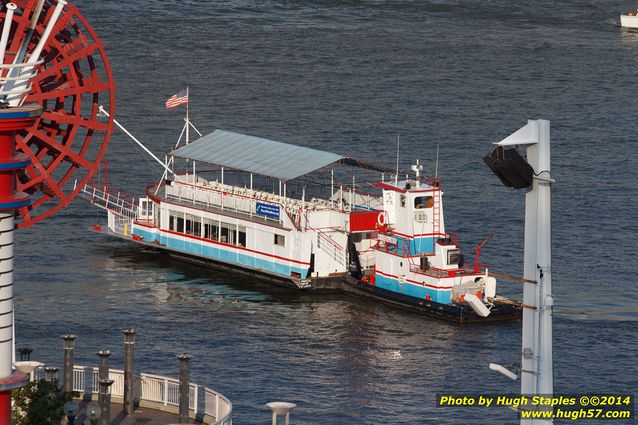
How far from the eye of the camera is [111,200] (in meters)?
106

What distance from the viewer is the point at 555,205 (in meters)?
108

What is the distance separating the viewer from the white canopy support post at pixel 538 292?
116 ft

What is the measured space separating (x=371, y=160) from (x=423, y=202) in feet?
96.5

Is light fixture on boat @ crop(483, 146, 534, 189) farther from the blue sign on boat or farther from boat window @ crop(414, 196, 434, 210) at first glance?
the blue sign on boat

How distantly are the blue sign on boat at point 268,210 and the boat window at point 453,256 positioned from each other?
11.1 metres

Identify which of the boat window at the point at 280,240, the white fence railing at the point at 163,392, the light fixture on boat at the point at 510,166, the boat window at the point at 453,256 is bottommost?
the white fence railing at the point at 163,392

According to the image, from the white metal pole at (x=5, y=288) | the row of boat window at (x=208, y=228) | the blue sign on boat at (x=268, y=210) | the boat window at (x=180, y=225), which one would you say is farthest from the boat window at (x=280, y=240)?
the white metal pole at (x=5, y=288)

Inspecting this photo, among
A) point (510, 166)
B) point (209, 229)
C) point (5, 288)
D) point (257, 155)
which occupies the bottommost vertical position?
point (209, 229)

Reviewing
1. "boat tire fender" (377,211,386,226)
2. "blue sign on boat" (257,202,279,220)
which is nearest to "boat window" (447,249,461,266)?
"boat tire fender" (377,211,386,226)

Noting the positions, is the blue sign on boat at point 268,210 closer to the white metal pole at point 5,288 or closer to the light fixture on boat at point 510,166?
the white metal pole at point 5,288

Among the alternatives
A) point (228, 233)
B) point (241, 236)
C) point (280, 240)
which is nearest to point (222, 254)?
point (228, 233)

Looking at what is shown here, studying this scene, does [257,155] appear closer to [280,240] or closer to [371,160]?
[280,240]

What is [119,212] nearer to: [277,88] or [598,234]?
[598,234]

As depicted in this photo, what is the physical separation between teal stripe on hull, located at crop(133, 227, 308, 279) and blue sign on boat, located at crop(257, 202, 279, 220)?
2438mm
